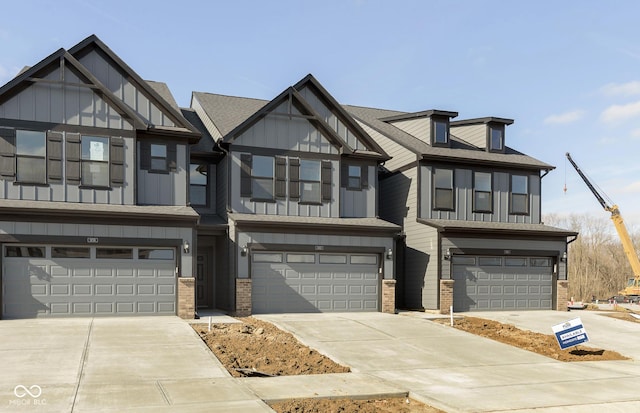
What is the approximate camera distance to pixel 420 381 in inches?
539

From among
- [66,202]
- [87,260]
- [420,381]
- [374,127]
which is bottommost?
[420,381]

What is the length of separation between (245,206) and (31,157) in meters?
7.41

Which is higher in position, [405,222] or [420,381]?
[405,222]

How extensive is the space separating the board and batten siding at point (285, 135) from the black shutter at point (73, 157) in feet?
18.5

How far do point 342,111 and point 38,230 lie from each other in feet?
40.6

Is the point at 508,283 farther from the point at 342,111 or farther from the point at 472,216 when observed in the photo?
the point at 342,111

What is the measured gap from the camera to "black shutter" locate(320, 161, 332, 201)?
24.9 meters

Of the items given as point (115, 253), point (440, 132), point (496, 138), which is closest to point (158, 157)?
point (115, 253)

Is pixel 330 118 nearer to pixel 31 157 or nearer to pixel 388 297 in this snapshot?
pixel 388 297

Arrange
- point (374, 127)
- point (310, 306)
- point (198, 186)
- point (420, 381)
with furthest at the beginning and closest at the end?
point (374, 127)
point (198, 186)
point (310, 306)
point (420, 381)

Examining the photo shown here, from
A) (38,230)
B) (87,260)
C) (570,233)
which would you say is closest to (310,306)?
(87,260)

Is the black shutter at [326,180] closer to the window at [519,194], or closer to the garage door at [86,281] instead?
the garage door at [86,281]

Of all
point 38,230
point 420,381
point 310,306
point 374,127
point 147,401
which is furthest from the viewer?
point 374,127

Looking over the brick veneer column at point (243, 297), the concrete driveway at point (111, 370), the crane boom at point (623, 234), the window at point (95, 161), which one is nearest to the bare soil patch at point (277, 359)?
the concrete driveway at point (111, 370)
